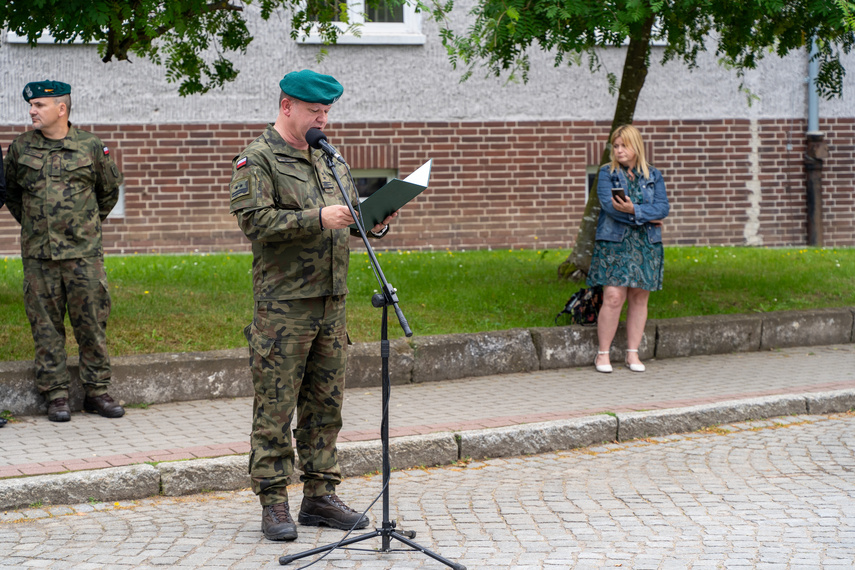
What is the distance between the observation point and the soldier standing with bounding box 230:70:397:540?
429cm

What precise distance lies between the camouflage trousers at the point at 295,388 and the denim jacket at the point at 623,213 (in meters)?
3.92

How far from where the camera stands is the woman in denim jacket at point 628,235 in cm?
801

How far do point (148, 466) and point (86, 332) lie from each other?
1.50m

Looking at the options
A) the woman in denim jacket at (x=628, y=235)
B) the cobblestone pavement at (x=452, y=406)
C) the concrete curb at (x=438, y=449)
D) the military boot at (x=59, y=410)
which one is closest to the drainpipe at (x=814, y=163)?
the cobblestone pavement at (x=452, y=406)

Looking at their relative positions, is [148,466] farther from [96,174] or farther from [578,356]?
[578,356]

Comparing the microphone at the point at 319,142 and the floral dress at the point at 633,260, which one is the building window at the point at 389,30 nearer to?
the floral dress at the point at 633,260

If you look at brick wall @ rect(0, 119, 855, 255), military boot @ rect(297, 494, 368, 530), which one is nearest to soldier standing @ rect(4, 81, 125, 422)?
military boot @ rect(297, 494, 368, 530)

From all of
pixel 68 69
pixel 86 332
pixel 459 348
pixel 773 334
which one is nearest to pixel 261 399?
pixel 86 332

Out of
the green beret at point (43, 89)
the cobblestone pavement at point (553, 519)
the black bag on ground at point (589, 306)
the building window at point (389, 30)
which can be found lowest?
the cobblestone pavement at point (553, 519)

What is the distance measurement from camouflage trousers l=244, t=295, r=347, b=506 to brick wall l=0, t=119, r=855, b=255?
1005cm

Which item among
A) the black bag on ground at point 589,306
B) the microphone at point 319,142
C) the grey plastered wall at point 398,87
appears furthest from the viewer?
the grey plastered wall at point 398,87

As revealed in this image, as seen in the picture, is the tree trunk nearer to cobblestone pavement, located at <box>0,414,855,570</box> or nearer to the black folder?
cobblestone pavement, located at <box>0,414,855,570</box>

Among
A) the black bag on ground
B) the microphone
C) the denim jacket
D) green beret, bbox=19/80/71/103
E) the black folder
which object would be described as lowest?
the black bag on ground

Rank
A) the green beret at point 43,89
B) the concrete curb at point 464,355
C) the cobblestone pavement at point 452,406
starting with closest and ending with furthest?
the cobblestone pavement at point 452,406 → the green beret at point 43,89 → the concrete curb at point 464,355
